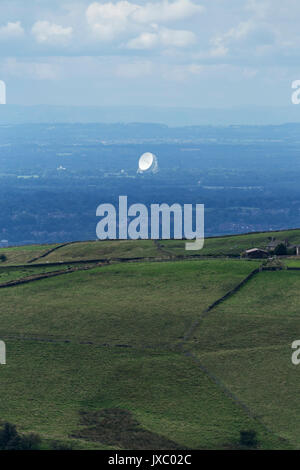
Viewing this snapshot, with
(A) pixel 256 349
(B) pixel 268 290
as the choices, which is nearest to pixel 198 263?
Answer: (B) pixel 268 290

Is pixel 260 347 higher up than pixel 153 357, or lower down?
higher up

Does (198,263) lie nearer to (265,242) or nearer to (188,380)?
(265,242)

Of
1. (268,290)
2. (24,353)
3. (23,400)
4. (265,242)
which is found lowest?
(23,400)

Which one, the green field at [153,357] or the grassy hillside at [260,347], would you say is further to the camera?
the grassy hillside at [260,347]

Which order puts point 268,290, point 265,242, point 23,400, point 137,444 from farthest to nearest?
1. point 265,242
2. point 268,290
3. point 23,400
4. point 137,444

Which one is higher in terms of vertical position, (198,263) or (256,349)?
(198,263)

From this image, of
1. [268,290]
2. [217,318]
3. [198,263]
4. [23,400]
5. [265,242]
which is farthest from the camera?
[265,242]

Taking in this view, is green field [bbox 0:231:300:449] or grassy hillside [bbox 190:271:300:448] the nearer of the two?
green field [bbox 0:231:300:449]

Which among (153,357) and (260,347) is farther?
(260,347)
